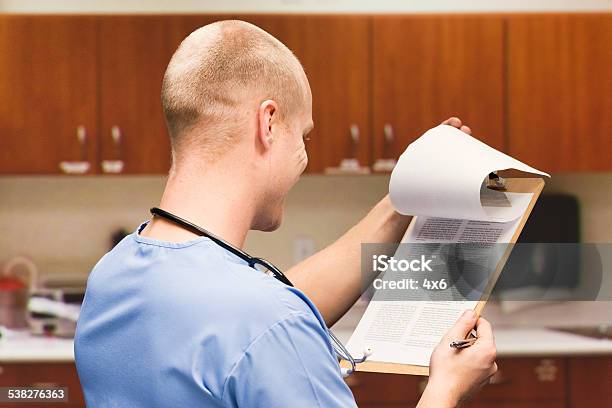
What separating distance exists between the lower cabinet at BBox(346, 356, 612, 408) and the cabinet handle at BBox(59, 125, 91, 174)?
1.25 m

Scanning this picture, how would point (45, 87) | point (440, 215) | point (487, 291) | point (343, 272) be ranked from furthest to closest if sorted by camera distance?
1. point (45, 87)
2. point (343, 272)
3. point (440, 215)
4. point (487, 291)

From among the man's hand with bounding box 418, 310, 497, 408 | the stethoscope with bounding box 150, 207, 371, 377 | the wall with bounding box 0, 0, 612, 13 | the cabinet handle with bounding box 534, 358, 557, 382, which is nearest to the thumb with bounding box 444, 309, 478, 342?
the man's hand with bounding box 418, 310, 497, 408

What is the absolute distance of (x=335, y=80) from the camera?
3271 millimetres

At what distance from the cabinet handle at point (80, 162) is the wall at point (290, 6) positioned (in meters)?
0.61

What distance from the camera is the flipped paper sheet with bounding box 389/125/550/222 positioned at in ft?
3.93

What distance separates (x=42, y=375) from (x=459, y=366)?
2.24 metres

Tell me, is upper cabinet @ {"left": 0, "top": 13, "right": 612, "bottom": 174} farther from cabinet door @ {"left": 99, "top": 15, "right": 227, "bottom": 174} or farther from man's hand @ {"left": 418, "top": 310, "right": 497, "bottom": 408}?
man's hand @ {"left": 418, "top": 310, "right": 497, "bottom": 408}

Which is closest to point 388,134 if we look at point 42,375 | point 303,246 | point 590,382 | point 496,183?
point 303,246

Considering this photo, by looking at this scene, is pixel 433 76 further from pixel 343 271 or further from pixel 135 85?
pixel 343 271

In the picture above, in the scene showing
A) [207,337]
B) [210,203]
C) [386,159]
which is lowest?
[386,159]

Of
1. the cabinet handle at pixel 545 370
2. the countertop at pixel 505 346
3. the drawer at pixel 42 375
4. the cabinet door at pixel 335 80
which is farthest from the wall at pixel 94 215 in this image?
the cabinet handle at pixel 545 370

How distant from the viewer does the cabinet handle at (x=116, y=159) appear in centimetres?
323

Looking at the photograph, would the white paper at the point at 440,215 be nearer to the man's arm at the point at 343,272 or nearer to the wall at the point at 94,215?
the man's arm at the point at 343,272

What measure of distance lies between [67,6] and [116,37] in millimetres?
468
